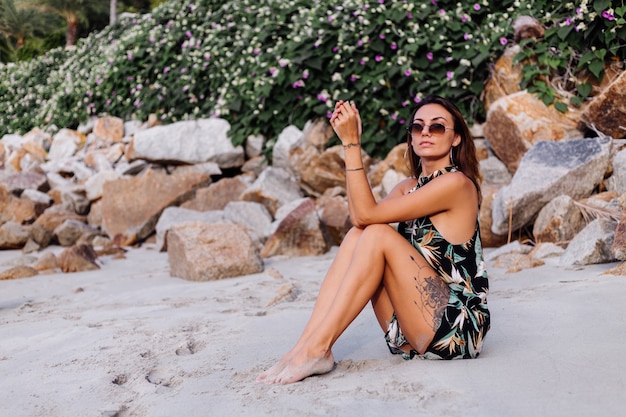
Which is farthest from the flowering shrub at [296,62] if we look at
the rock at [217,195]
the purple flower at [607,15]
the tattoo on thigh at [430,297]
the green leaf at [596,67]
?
the tattoo on thigh at [430,297]

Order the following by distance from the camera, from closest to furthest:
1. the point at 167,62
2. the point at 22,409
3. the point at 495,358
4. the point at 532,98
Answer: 1. the point at 22,409
2. the point at 495,358
3. the point at 532,98
4. the point at 167,62

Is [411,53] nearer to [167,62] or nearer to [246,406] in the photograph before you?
[167,62]

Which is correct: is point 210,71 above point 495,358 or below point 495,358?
above

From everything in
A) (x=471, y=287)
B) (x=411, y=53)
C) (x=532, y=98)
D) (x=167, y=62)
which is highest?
(x=167, y=62)

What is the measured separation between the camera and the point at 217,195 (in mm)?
8203

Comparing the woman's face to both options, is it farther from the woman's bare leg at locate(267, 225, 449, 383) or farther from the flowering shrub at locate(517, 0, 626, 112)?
the flowering shrub at locate(517, 0, 626, 112)

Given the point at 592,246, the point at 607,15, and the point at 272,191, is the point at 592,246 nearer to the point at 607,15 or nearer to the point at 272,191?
the point at 607,15

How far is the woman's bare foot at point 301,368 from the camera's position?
251 cm

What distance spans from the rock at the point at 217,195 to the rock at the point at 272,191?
1.18ft

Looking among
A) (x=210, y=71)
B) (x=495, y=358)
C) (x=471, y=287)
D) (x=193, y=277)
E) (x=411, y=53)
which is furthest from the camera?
(x=210, y=71)

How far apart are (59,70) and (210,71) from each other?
22.0 ft

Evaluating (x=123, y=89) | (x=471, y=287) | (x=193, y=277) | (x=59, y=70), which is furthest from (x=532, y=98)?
(x=59, y=70)

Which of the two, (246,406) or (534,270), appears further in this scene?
(534,270)

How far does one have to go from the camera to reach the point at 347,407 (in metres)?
2.13
